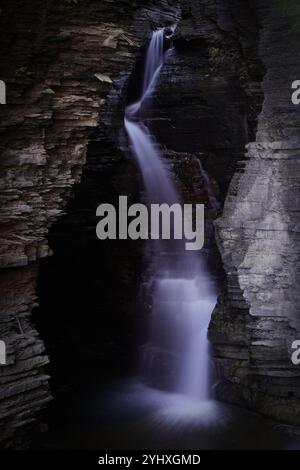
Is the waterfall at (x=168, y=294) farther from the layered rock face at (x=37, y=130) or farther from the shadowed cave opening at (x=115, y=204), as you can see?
the layered rock face at (x=37, y=130)

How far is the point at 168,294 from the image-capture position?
33.6 feet

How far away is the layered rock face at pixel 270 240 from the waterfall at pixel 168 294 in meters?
1.01

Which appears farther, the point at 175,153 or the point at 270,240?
the point at 175,153

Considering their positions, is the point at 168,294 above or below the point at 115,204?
below

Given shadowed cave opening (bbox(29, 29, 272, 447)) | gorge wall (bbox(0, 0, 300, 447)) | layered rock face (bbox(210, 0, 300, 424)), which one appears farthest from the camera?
shadowed cave opening (bbox(29, 29, 272, 447))

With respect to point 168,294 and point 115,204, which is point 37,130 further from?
point 168,294

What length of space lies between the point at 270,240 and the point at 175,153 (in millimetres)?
3782

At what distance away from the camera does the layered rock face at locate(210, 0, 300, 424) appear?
7.73 m

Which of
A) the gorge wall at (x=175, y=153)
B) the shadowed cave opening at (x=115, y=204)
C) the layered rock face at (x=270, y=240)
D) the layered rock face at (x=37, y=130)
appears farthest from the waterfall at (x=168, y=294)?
the layered rock face at (x=37, y=130)

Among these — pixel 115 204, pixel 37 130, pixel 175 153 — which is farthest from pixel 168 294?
pixel 37 130

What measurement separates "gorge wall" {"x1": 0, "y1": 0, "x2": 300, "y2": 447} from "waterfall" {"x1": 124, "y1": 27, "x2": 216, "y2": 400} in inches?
16.1

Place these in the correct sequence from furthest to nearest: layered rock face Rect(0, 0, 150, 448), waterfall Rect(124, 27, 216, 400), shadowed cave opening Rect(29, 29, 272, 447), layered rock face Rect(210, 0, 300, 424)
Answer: shadowed cave opening Rect(29, 29, 272, 447)
waterfall Rect(124, 27, 216, 400)
layered rock face Rect(210, 0, 300, 424)
layered rock face Rect(0, 0, 150, 448)

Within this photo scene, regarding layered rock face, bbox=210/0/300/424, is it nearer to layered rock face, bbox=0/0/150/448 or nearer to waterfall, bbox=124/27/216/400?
waterfall, bbox=124/27/216/400

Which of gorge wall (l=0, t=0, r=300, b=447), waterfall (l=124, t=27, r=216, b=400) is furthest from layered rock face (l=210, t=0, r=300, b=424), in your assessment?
waterfall (l=124, t=27, r=216, b=400)
